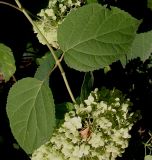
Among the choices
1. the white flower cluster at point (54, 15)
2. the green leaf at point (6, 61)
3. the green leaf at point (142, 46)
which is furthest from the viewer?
the green leaf at point (142, 46)

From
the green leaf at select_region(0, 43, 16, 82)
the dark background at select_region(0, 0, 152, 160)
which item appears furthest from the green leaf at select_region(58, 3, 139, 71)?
the green leaf at select_region(0, 43, 16, 82)

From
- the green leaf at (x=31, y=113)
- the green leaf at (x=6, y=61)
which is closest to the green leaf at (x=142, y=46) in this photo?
the green leaf at (x=6, y=61)

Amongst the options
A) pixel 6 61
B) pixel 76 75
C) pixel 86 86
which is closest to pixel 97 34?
pixel 86 86

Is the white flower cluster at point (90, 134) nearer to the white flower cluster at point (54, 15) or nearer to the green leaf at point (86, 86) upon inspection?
the green leaf at point (86, 86)

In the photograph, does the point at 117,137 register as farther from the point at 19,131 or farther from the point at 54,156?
the point at 19,131

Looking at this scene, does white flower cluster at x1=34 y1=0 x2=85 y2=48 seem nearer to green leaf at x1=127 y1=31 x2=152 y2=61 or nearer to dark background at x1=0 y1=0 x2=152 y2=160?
dark background at x1=0 y1=0 x2=152 y2=160

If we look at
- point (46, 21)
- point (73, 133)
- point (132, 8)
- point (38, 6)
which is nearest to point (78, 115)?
point (73, 133)

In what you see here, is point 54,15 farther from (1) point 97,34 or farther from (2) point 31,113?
(2) point 31,113
